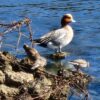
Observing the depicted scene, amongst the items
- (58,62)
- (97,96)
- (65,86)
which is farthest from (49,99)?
(58,62)

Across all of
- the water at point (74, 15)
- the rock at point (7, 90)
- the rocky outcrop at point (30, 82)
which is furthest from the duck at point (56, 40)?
the rock at point (7, 90)

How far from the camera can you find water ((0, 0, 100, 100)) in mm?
15251

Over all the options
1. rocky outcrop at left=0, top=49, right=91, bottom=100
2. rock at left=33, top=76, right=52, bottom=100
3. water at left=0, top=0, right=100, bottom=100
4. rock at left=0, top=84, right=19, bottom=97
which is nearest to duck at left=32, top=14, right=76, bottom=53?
water at left=0, top=0, right=100, bottom=100

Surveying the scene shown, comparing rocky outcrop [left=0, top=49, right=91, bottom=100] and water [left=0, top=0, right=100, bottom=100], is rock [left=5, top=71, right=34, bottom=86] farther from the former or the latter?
water [left=0, top=0, right=100, bottom=100]

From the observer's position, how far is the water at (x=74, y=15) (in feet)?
50.0

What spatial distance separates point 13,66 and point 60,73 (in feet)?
2.92

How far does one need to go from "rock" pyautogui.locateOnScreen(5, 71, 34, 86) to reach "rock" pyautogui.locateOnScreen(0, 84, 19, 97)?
105 millimetres

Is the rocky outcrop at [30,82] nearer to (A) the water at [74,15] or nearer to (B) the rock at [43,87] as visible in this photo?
(B) the rock at [43,87]

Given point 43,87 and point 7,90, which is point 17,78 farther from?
point 43,87

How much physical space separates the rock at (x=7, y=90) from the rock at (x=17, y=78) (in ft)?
0.34

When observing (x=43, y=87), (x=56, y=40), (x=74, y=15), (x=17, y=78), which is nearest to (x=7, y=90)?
(x=17, y=78)

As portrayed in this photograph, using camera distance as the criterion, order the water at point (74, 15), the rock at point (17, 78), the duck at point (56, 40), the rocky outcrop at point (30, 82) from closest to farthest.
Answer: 1. the rocky outcrop at point (30, 82)
2. the rock at point (17, 78)
3. the water at point (74, 15)
4. the duck at point (56, 40)

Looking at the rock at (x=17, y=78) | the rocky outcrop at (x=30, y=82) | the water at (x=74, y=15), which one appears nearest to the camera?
the rocky outcrop at (x=30, y=82)

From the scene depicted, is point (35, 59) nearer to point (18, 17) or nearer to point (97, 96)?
point (97, 96)
